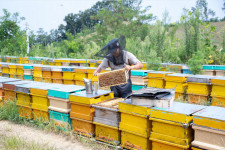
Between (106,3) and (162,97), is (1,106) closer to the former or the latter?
(162,97)

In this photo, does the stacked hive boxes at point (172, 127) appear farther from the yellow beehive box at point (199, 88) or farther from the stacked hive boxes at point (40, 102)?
the stacked hive boxes at point (40, 102)

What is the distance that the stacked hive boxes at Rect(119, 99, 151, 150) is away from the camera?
10.4 ft

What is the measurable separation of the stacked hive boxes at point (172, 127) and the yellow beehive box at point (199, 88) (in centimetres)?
219

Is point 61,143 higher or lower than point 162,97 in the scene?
lower

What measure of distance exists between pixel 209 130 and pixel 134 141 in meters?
1.20

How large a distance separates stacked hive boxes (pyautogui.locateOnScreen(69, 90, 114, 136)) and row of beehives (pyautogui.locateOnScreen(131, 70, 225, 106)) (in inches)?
95.3

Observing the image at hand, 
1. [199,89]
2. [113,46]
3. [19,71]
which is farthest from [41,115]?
[19,71]

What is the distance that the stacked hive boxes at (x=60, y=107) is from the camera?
4.20m

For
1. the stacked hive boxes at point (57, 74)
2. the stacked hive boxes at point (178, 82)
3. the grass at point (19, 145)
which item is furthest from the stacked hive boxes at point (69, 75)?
the grass at point (19, 145)

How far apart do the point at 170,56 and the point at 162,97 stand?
8332 millimetres

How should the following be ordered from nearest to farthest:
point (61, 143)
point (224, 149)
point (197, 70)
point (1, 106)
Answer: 1. point (224, 149)
2. point (61, 143)
3. point (1, 106)
4. point (197, 70)

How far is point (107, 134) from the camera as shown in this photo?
3719 millimetres

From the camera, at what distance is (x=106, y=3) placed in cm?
5569

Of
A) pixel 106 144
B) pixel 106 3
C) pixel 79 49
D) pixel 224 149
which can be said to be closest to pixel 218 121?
pixel 224 149
